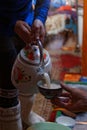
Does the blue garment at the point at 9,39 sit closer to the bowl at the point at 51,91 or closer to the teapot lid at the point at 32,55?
the teapot lid at the point at 32,55

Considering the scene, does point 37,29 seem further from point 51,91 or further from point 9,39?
point 51,91

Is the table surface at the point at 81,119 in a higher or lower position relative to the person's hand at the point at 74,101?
lower

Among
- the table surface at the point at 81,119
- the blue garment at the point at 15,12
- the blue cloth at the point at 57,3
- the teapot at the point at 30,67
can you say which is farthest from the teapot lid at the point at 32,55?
the blue cloth at the point at 57,3

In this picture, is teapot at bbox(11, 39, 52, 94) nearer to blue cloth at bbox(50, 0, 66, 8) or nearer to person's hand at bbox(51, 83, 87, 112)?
person's hand at bbox(51, 83, 87, 112)

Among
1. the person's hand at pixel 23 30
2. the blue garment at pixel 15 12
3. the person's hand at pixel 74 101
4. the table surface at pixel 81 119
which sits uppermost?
the blue garment at pixel 15 12

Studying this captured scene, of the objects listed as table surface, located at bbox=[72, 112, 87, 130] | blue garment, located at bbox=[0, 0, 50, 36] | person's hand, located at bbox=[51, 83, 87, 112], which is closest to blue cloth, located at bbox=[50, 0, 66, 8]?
blue garment, located at bbox=[0, 0, 50, 36]

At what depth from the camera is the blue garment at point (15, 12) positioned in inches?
50.9

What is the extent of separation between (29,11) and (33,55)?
255 mm

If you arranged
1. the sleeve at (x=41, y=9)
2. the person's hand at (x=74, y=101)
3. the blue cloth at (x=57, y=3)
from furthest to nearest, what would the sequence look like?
the blue cloth at (x=57, y=3) → the sleeve at (x=41, y=9) → the person's hand at (x=74, y=101)

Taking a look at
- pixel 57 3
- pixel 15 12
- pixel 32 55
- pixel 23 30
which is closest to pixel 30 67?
pixel 32 55

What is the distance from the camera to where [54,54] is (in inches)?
114

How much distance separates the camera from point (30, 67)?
1244mm

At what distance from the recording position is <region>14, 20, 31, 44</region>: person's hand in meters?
1.27

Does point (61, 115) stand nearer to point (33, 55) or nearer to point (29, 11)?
point (33, 55)
